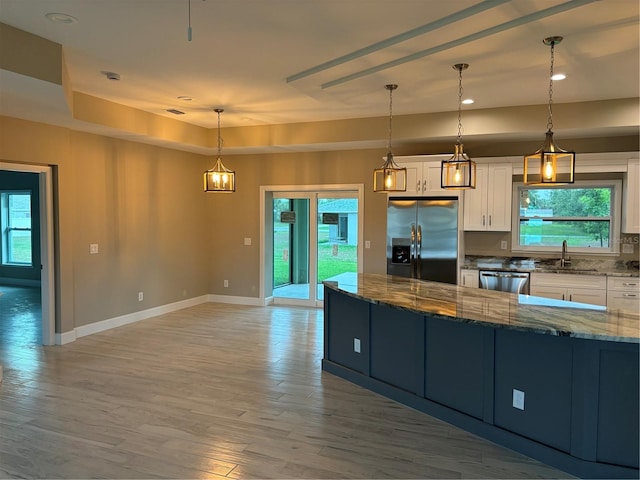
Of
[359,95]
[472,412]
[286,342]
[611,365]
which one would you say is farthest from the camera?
[286,342]

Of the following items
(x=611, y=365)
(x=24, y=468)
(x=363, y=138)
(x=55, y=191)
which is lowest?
(x=24, y=468)

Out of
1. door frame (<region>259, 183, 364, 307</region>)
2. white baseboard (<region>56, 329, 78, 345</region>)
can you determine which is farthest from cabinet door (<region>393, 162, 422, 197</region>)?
white baseboard (<region>56, 329, 78, 345</region>)

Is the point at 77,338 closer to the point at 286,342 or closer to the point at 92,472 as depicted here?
the point at 286,342

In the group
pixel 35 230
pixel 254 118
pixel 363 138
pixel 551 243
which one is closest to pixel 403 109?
pixel 363 138

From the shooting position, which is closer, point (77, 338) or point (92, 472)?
point (92, 472)

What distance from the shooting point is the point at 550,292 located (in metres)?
5.80

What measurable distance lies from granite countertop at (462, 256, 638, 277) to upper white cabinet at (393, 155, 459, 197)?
103 centimetres

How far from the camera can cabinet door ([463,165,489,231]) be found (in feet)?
20.5

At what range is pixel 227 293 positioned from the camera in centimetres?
834

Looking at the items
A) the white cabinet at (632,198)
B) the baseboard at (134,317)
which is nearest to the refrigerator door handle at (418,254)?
the white cabinet at (632,198)

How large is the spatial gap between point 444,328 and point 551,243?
3.65 meters

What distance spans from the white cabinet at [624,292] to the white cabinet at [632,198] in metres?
0.68

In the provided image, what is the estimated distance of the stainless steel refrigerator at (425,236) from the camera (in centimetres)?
631

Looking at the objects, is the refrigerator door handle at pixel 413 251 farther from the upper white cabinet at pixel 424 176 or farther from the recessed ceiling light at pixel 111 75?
the recessed ceiling light at pixel 111 75
